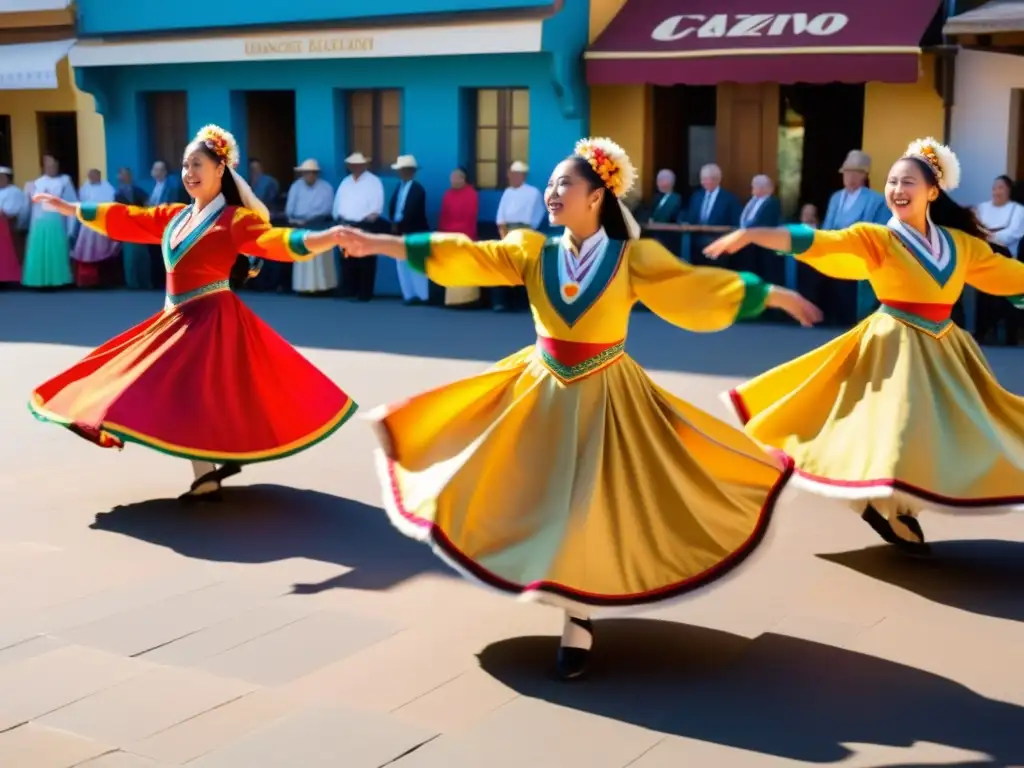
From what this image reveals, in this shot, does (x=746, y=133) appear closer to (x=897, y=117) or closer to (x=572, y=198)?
(x=897, y=117)

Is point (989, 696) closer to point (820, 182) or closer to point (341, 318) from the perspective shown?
point (341, 318)

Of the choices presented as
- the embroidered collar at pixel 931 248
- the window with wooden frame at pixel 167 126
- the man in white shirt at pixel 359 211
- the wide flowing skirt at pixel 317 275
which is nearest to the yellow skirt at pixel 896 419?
the embroidered collar at pixel 931 248

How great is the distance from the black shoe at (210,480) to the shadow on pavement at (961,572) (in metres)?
2.87

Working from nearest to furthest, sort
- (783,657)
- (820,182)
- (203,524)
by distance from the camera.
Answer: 1. (783,657)
2. (203,524)
3. (820,182)

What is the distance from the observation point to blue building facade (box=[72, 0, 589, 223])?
54.6 feet

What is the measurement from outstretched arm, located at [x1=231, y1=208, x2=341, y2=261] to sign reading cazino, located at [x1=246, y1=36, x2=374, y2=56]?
11.0 m

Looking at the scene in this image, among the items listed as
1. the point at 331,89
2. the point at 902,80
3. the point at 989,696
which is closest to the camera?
the point at 989,696

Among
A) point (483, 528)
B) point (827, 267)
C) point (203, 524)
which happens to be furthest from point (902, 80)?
point (483, 528)

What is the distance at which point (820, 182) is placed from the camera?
16.3 metres

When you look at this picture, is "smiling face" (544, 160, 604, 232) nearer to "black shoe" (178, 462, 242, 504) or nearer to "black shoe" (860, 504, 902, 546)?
"black shoe" (860, 504, 902, 546)

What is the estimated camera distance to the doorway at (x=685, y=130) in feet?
55.1

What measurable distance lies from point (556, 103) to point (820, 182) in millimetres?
3124

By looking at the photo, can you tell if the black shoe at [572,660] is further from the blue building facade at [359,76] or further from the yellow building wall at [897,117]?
the blue building facade at [359,76]

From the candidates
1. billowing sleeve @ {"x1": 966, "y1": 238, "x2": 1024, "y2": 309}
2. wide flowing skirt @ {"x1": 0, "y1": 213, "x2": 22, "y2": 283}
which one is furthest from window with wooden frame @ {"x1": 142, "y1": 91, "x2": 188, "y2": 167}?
billowing sleeve @ {"x1": 966, "y1": 238, "x2": 1024, "y2": 309}
